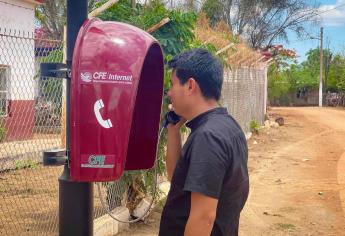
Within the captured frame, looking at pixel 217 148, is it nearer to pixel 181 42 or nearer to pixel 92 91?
pixel 92 91

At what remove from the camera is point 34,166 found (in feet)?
31.8

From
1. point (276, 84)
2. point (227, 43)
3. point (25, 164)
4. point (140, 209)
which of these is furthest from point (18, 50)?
point (276, 84)

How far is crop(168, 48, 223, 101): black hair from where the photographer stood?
88.5 inches

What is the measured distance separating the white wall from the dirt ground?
497cm

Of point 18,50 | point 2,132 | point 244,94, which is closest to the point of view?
point 2,132

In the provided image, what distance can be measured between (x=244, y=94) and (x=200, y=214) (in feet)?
44.0

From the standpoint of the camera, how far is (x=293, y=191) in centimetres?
859

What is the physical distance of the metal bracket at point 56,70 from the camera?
2.24 metres

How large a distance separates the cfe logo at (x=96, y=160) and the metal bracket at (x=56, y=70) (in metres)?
0.40

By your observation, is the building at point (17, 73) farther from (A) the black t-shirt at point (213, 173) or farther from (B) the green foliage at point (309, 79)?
(B) the green foliage at point (309, 79)

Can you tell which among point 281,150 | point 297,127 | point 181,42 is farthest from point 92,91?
point 297,127

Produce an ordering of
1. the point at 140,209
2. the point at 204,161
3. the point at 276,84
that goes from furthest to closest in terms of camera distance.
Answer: the point at 276,84 < the point at 140,209 < the point at 204,161

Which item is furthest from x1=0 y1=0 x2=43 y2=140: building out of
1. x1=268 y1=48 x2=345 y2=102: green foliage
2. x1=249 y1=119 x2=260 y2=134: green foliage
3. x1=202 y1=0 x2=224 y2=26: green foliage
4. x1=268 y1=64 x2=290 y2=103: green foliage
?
x1=268 y1=48 x2=345 y2=102: green foliage

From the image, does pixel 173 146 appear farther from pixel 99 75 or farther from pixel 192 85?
pixel 99 75
